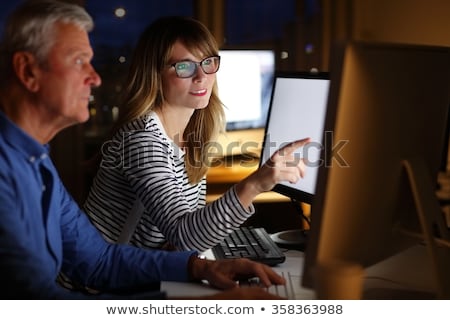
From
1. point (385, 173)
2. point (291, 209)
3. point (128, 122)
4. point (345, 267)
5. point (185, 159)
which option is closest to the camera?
point (345, 267)

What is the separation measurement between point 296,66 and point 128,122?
284cm

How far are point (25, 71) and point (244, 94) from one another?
6.25ft

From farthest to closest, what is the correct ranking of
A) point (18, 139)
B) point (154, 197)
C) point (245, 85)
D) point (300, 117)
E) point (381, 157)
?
point (245, 85) < point (300, 117) < point (154, 197) < point (18, 139) < point (381, 157)

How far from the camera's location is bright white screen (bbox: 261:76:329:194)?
5.49 feet

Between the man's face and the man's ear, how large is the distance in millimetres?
11

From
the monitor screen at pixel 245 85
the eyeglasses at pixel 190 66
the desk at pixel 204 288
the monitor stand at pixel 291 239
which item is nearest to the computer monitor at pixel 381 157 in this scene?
the desk at pixel 204 288

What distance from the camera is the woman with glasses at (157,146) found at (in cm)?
160

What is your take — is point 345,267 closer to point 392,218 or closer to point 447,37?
point 392,218

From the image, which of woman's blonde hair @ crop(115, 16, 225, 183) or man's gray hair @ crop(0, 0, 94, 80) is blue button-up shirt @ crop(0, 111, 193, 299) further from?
woman's blonde hair @ crop(115, 16, 225, 183)

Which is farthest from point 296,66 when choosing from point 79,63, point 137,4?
point 79,63

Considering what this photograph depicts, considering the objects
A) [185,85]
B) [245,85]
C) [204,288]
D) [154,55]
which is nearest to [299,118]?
[185,85]

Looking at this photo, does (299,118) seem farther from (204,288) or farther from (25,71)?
(25,71)

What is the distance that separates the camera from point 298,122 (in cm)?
175
